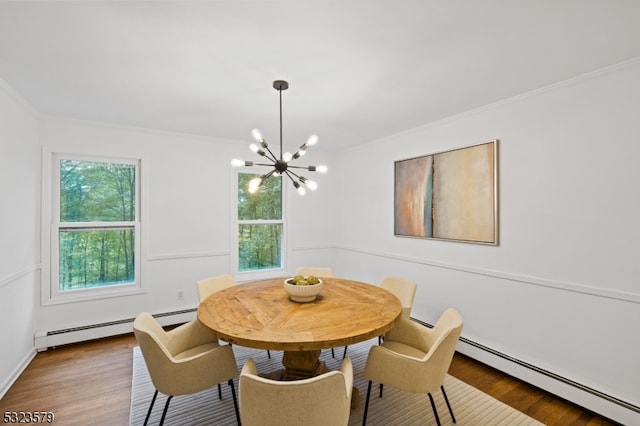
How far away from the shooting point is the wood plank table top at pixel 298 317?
1.58m

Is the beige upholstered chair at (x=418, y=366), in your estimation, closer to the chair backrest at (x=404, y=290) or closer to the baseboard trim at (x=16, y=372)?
the chair backrest at (x=404, y=290)

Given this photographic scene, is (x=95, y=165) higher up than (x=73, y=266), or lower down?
higher up

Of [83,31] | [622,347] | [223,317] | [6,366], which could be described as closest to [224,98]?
[83,31]

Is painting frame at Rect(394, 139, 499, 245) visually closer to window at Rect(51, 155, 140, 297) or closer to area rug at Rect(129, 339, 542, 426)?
area rug at Rect(129, 339, 542, 426)

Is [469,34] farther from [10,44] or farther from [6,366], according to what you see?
[6,366]

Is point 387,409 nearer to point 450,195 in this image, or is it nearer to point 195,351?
point 195,351

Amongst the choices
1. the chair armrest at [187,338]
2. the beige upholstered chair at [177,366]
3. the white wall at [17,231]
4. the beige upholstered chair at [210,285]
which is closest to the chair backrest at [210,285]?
the beige upholstered chair at [210,285]

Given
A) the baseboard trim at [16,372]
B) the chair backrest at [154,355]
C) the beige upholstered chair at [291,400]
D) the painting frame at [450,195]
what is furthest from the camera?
the painting frame at [450,195]

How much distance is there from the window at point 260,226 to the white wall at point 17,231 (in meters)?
2.14

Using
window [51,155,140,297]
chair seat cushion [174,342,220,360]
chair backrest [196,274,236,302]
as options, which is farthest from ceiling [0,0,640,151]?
chair seat cushion [174,342,220,360]

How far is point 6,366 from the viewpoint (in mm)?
2404

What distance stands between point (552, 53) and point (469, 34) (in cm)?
65

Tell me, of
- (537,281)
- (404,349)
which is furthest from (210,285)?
(537,281)

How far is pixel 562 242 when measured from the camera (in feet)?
7.54
